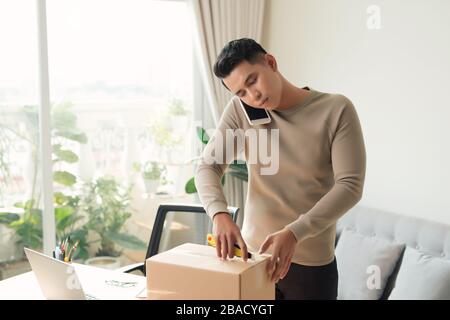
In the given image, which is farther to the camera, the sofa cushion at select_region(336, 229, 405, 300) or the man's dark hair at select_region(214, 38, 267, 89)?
the sofa cushion at select_region(336, 229, 405, 300)

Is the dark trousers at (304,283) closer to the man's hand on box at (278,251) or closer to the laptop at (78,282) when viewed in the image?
the man's hand on box at (278,251)

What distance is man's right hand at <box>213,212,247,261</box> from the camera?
1.28m

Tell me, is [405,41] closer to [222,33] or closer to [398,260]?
[398,260]

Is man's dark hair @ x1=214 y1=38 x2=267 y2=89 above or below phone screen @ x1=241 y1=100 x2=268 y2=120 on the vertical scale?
above

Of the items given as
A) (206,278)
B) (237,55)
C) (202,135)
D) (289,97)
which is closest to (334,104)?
(289,97)

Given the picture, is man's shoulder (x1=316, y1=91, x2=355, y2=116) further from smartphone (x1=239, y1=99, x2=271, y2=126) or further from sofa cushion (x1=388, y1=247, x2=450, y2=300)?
sofa cushion (x1=388, y1=247, x2=450, y2=300)

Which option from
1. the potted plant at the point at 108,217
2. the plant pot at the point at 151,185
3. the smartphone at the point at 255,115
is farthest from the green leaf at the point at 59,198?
the smartphone at the point at 255,115

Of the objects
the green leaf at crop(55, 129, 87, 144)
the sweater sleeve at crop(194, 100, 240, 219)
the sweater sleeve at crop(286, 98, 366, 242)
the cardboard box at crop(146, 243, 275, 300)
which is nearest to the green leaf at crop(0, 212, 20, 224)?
the green leaf at crop(55, 129, 87, 144)

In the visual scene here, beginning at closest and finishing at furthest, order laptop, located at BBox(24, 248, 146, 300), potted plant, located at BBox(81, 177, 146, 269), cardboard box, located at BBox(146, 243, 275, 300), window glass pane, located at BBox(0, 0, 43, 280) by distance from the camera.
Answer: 1. cardboard box, located at BBox(146, 243, 275, 300)
2. laptop, located at BBox(24, 248, 146, 300)
3. window glass pane, located at BBox(0, 0, 43, 280)
4. potted plant, located at BBox(81, 177, 146, 269)

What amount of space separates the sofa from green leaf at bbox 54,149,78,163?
1.70m

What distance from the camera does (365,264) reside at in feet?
8.68

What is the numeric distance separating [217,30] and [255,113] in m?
2.16

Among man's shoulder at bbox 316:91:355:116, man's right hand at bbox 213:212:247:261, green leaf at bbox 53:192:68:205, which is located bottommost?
green leaf at bbox 53:192:68:205
